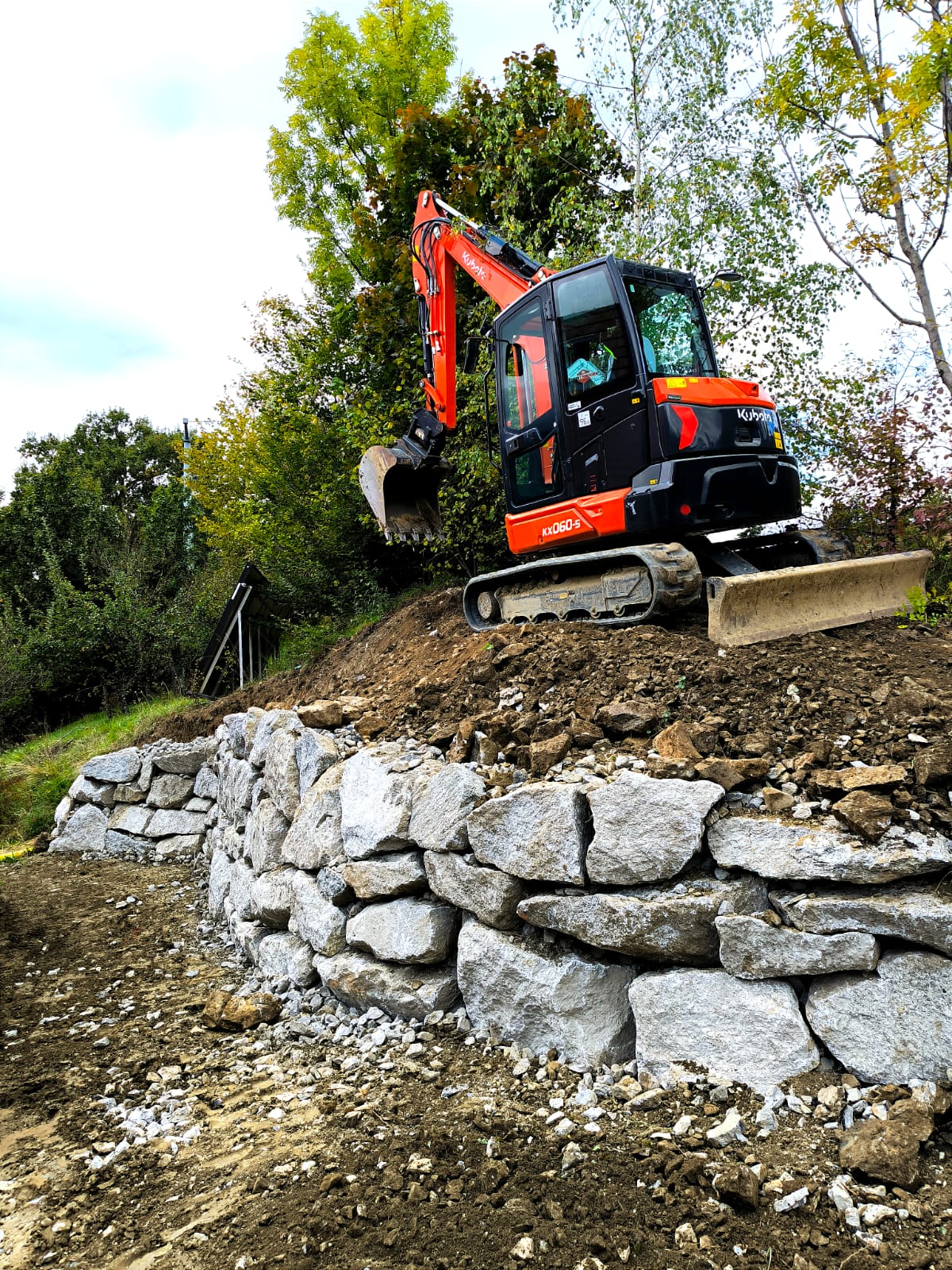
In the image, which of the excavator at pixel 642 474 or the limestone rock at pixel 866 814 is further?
the excavator at pixel 642 474

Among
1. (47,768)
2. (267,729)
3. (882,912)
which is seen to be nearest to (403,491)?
(267,729)

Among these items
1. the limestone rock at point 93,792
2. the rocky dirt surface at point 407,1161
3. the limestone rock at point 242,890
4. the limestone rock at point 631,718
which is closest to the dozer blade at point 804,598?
the rocky dirt surface at point 407,1161

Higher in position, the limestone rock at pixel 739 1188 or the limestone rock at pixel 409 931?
the limestone rock at pixel 409 931

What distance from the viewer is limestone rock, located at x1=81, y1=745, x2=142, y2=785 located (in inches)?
389

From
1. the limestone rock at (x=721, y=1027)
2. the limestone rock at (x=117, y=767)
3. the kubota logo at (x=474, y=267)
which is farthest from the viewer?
the limestone rock at (x=117, y=767)

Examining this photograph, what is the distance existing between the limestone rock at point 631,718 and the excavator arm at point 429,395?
3912 millimetres

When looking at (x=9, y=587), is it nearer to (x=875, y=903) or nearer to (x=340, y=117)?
(x=340, y=117)

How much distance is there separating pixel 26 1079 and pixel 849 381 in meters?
9.63

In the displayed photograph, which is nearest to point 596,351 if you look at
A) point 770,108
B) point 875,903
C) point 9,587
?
point 875,903

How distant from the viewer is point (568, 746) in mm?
4344

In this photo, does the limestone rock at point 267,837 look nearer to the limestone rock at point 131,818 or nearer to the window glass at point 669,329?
the limestone rock at point 131,818

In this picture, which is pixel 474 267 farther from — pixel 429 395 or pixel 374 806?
pixel 374 806

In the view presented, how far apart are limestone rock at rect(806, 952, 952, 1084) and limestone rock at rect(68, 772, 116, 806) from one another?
28.8ft

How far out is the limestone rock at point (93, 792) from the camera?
991 centimetres
